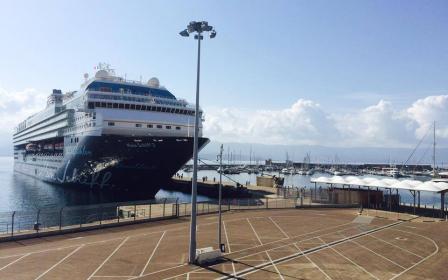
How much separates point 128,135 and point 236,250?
96.9 ft

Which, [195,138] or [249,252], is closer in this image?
[195,138]

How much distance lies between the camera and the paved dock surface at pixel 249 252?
1644 cm

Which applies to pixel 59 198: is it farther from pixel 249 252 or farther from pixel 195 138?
pixel 195 138

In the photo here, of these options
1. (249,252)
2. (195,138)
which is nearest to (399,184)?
(249,252)

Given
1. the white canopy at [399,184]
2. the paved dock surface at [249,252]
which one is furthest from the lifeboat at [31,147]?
the paved dock surface at [249,252]

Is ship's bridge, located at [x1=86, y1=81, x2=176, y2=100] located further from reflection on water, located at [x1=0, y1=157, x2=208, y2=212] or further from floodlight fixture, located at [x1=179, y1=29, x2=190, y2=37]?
floodlight fixture, located at [x1=179, y1=29, x2=190, y2=37]

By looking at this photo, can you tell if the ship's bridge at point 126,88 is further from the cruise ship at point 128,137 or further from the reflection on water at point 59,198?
the reflection on water at point 59,198

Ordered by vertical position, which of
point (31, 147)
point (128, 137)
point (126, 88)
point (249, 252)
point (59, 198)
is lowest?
point (59, 198)

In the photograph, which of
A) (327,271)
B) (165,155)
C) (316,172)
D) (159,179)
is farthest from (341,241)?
(316,172)

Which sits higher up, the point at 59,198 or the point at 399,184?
the point at 399,184

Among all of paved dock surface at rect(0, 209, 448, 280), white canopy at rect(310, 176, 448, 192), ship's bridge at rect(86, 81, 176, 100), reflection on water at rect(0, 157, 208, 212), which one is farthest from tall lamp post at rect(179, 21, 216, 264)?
ship's bridge at rect(86, 81, 176, 100)

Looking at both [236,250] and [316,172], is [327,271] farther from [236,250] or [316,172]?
[316,172]

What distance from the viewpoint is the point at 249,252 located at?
20156mm

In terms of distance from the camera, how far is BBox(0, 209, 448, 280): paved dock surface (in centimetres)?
1644
